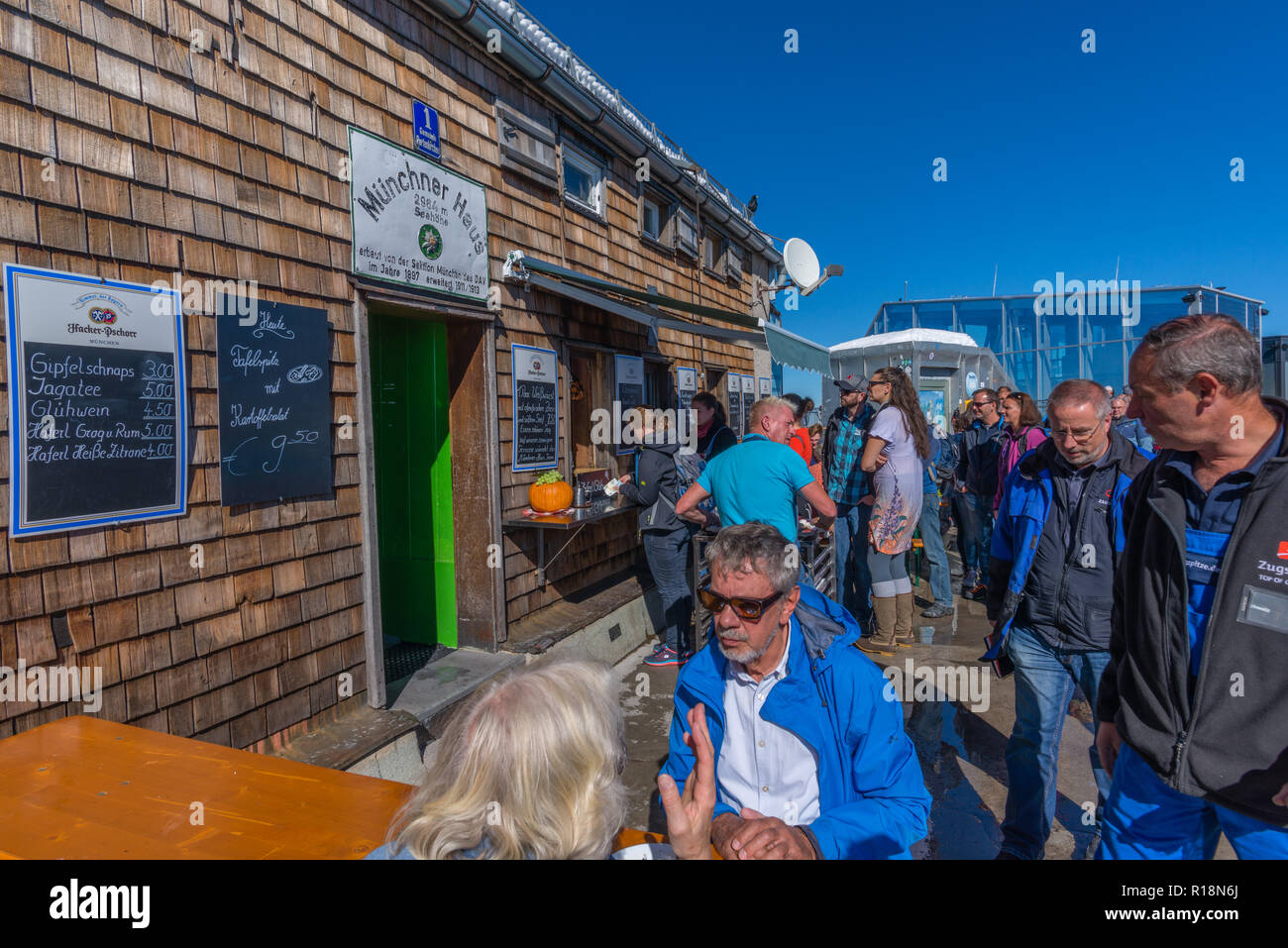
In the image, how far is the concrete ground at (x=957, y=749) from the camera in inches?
129

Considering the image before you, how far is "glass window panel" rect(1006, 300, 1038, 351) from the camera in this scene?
24.3 metres

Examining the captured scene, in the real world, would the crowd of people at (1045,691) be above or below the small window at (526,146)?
below

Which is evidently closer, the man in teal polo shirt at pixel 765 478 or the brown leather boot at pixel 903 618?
the man in teal polo shirt at pixel 765 478

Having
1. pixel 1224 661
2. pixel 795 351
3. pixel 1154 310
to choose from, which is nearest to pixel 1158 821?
pixel 1224 661

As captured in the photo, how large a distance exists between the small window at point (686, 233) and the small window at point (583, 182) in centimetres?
200

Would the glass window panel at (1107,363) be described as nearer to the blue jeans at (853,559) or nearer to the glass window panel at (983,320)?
the glass window panel at (983,320)

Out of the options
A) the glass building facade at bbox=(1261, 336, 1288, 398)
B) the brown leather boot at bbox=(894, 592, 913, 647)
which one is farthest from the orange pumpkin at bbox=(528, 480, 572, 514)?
the glass building facade at bbox=(1261, 336, 1288, 398)

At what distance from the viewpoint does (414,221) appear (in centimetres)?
441

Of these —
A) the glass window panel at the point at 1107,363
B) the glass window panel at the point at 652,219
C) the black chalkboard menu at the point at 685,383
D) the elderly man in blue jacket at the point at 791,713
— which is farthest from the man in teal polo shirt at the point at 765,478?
the glass window panel at the point at 1107,363

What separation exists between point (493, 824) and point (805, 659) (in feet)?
3.74

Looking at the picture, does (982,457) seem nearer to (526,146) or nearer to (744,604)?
(526,146)
